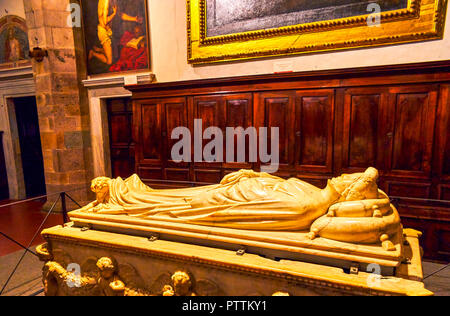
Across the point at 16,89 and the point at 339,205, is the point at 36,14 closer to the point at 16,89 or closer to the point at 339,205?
the point at 16,89

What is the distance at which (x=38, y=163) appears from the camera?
6609mm

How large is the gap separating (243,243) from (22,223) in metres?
4.40

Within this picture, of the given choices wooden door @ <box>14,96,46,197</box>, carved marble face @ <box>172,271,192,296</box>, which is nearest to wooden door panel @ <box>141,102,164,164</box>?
carved marble face @ <box>172,271,192,296</box>

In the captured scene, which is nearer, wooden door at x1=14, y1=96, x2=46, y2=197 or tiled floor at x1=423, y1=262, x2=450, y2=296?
tiled floor at x1=423, y1=262, x2=450, y2=296

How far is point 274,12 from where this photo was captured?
12.6 feet

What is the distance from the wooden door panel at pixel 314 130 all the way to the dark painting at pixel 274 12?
1118 mm

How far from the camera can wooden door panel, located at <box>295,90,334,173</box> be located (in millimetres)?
3309

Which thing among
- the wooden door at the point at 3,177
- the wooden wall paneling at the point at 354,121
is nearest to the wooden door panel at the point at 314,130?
the wooden wall paneling at the point at 354,121

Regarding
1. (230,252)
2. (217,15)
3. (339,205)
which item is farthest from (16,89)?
(339,205)

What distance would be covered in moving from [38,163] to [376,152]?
7.15m

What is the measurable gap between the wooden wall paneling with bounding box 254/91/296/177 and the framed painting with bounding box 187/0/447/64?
2.55 ft

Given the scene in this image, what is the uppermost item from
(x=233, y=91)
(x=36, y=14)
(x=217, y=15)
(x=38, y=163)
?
(x=36, y=14)

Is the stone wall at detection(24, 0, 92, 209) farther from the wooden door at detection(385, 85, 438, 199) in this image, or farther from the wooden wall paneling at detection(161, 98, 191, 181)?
the wooden door at detection(385, 85, 438, 199)

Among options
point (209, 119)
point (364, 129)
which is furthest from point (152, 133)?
point (364, 129)
